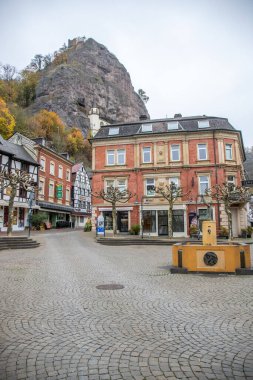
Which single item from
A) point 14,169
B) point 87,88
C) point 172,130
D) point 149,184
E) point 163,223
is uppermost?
point 87,88

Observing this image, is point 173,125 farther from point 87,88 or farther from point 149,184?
point 87,88

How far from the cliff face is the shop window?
58912 mm

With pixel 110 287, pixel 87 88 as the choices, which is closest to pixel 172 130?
pixel 110 287

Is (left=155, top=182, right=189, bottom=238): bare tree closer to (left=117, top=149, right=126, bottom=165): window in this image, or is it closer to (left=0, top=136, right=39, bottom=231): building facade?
(left=117, top=149, right=126, bottom=165): window

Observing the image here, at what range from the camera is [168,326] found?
493 centimetres

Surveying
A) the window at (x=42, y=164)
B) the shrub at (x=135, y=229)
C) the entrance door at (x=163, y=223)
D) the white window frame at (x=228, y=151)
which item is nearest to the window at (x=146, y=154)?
the entrance door at (x=163, y=223)

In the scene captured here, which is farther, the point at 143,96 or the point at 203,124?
the point at 143,96

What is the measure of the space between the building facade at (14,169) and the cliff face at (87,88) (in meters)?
45.3

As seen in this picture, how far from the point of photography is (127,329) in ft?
15.7

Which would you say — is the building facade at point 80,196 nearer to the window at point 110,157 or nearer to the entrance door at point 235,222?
the window at point 110,157

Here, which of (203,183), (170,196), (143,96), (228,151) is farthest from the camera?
(143,96)

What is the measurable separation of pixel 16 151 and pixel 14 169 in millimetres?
4212

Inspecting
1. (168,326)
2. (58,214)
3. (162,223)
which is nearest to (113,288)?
(168,326)

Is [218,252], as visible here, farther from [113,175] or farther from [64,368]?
[113,175]
